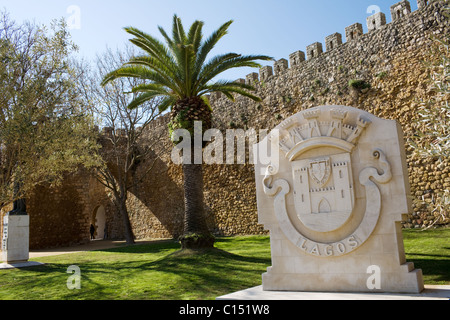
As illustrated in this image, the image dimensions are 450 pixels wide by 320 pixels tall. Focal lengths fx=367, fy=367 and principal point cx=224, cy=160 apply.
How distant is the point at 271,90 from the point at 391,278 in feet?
41.6

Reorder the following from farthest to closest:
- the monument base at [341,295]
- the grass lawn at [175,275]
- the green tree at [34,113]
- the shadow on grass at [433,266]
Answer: the green tree at [34,113]
the grass lawn at [175,275]
the shadow on grass at [433,266]
the monument base at [341,295]

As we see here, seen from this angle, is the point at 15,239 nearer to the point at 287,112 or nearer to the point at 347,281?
the point at 347,281

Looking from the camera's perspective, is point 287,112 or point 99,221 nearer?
point 287,112

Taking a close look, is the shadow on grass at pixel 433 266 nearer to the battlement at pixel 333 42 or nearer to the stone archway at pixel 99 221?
the battlement at pixel 333 42

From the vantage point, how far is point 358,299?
423 centimetres

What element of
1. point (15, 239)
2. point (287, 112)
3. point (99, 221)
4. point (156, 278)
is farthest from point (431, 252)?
Answer: point (99, 221)

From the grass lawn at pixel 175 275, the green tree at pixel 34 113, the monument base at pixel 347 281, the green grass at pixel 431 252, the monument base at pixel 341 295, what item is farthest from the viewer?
the green tree at pixel 34 113

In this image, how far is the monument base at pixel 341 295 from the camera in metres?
4.10

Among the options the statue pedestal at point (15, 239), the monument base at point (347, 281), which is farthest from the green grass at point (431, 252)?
the statue pedestal at point (15, 239)

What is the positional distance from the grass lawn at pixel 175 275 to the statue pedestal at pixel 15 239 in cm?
136

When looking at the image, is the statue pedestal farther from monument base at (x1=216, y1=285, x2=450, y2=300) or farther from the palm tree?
monument base at (x1=216, y1=285, x2=450, y2=300)

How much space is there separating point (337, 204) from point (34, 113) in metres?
8.02

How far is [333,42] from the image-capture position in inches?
559

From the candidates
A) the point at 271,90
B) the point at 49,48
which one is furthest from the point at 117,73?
the point at 271,90
